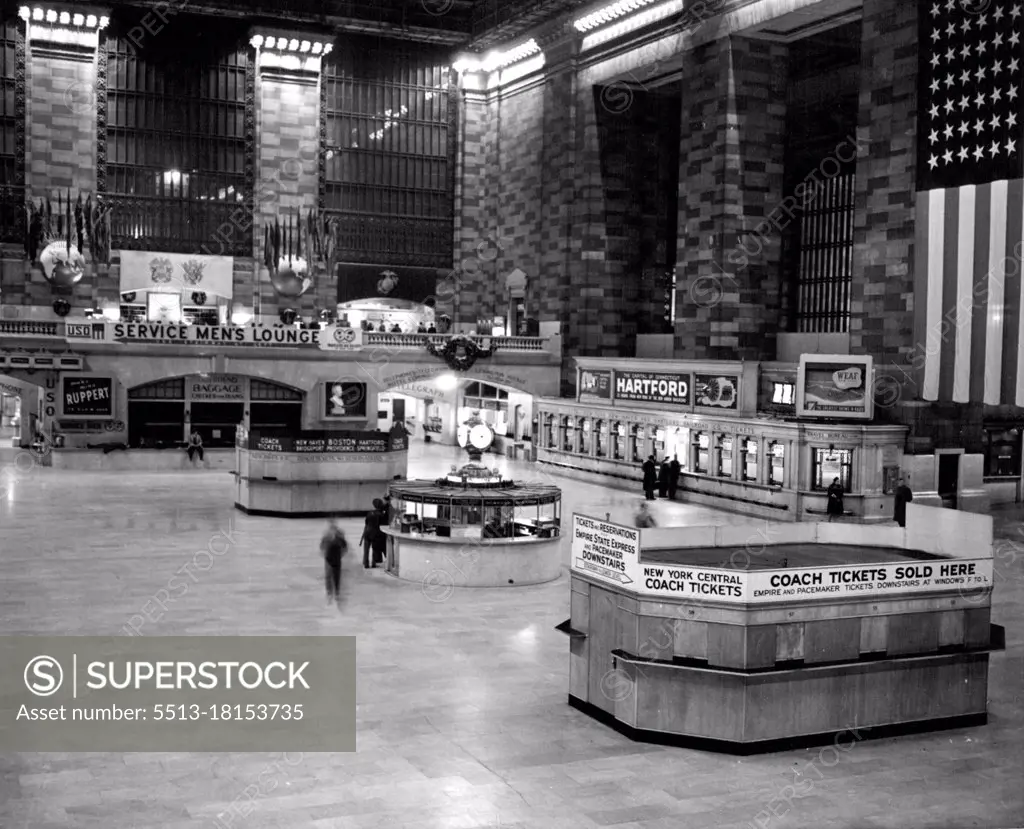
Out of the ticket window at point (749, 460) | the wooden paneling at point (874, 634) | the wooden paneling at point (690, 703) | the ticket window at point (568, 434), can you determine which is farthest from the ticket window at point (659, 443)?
the wooden paneling at point (690, 703)

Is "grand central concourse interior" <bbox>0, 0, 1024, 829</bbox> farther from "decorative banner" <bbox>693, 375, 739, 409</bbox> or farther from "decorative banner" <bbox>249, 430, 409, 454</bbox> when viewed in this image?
"decorative banner" <bbox>693, 375, 739, 409</bbox>

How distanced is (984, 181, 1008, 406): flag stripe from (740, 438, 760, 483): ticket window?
35.6 feet

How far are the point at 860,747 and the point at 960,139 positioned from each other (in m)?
18.1

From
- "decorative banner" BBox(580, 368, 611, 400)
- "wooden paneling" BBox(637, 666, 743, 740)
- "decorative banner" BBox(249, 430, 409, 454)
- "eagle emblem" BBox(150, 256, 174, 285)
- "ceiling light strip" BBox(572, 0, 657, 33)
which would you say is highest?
"ceiling light strip" BBox(572, 0, 657, 33)

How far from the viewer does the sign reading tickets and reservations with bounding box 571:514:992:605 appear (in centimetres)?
1334

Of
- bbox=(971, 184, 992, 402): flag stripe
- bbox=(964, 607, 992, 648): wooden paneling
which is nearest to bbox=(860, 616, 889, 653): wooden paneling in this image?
bbox=(964, 607, 992, 648): wooden paneling

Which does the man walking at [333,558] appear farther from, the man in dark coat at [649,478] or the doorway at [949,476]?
the doorway at [949,476]

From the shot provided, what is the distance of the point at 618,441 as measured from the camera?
1689 inches

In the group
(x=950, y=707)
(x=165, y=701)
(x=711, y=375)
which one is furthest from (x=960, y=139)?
(x=165, y=701)

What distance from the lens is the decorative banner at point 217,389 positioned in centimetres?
4559

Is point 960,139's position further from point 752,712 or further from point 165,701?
point 165,701

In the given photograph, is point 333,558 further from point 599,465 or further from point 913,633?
point 599,465

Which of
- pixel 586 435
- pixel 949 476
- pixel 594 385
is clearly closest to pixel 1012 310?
pixel 949 476

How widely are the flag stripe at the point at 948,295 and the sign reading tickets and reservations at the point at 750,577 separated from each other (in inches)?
468
